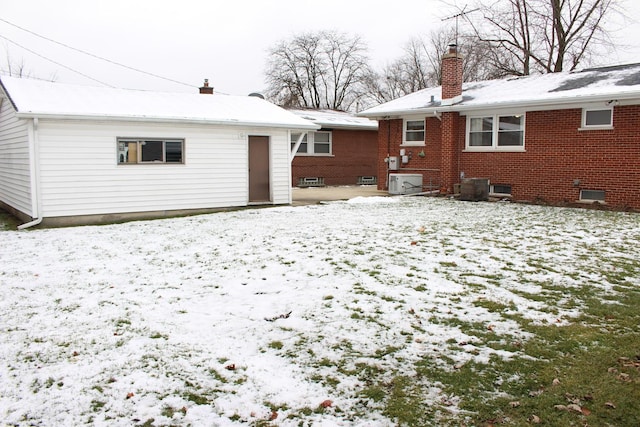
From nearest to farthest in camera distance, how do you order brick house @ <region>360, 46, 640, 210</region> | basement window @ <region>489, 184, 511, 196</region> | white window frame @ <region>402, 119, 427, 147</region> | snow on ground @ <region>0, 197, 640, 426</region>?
snow on ground @ <region>0, 197, 640, 426</region> < brick house @ <region>360, 46, 640, 210</region> < basement window @ <region>489, 184, 511, 196</region> < white window frame @ <region>402, 119, 427, 147</region>

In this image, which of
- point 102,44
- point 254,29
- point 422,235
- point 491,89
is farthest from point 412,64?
point 422,235

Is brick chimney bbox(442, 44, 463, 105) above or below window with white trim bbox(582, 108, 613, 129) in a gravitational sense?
above

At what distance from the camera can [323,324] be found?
501 cm

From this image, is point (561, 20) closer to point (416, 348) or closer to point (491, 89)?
point (491, 89)

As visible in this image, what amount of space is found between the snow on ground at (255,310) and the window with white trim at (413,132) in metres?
8.98

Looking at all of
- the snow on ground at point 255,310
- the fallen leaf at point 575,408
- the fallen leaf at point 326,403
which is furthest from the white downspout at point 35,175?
the fallen leaf at point 575,408

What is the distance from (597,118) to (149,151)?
12.0 m

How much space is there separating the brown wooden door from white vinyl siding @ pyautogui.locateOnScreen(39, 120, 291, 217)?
0.21m

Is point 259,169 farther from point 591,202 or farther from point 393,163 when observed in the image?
point 591,202

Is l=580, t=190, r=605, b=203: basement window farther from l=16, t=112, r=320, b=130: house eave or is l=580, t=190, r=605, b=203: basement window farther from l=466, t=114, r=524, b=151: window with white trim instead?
l=16, t=112, r=320, b=130: house eave

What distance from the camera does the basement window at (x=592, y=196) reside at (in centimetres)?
1405

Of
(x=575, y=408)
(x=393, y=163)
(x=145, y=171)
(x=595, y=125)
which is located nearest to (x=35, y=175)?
(x=145, y=171)

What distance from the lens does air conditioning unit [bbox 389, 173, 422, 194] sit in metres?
18.0

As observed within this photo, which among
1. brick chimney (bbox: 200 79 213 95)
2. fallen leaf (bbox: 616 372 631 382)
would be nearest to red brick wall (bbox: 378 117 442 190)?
brick chimney (bbox: 200 79 213 95)
